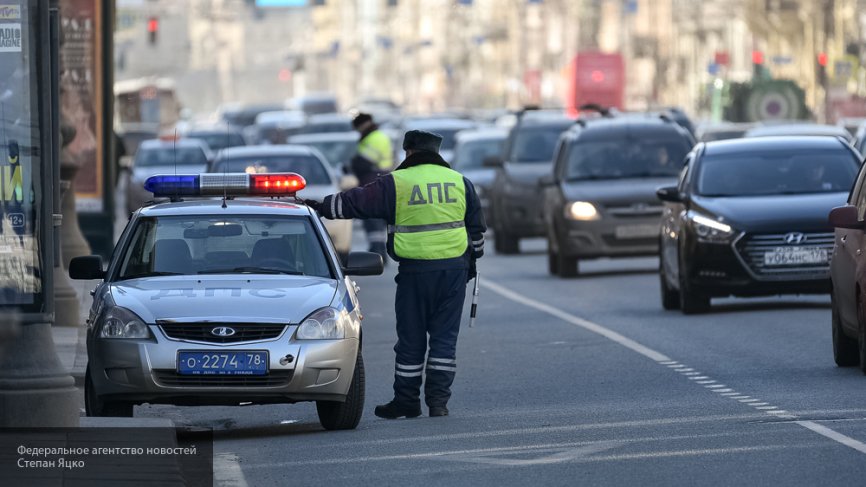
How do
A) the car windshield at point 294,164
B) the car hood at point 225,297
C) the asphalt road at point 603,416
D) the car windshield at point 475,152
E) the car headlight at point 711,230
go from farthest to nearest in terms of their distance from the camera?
the car windshield at point 475,152 → the car windshield at point 294,164 → the car headlight at point 711,230 → the car hood at point 225,297 → the asphalt road at point 603,416

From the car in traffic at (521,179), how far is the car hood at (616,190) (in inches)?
201

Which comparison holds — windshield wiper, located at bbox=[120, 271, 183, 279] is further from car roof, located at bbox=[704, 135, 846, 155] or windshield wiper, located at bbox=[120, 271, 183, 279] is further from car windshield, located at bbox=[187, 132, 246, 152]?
car windshield, located at bbox=[187, 132, 246, 152]

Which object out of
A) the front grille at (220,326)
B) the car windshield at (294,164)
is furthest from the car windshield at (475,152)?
the front grille at (220,326)

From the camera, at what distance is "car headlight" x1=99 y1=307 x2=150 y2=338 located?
1237 cm

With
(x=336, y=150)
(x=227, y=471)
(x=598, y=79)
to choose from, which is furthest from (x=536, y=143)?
(x=598, y=79)

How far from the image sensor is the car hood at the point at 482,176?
124 feet

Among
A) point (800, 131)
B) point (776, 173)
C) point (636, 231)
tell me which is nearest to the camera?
point (776, 173)

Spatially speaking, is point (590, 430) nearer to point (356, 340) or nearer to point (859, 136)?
point (356, 340)

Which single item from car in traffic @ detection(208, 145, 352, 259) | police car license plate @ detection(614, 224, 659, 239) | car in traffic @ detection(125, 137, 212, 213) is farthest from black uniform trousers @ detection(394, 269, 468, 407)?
car in traffic @ detection(125, 137, 212, 213)

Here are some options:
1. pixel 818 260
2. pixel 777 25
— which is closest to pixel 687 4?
pixel 777 25

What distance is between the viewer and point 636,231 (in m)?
27.0

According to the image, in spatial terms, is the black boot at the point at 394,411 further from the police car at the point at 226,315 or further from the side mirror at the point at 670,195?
the side mirror at the point at 670,195

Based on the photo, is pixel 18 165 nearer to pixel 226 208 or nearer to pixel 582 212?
pixel 226 208

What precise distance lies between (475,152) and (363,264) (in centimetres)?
2632
